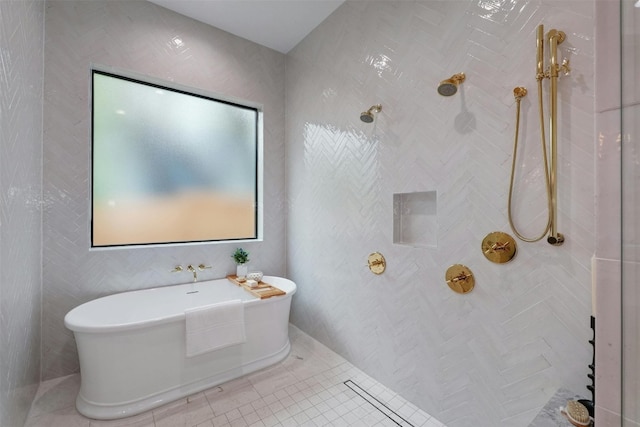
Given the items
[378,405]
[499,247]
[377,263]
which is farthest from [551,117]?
[378,405]

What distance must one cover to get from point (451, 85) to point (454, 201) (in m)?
0.64

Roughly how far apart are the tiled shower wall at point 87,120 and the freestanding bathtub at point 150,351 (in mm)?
248

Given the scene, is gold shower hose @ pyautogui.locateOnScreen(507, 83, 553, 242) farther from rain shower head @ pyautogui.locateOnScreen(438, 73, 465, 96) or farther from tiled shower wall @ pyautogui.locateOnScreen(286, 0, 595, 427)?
rain shower head @ pyautogui.locateOnScreen(438, 73, 465, 96)

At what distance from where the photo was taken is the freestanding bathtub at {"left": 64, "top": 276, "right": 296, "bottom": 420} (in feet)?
5.57

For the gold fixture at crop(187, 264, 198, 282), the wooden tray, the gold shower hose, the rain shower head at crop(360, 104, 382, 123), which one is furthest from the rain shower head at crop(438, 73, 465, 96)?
the gold fixture at crop(187, 264, 198, 282)

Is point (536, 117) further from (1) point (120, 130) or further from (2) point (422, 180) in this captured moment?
(1) point (120, 130)

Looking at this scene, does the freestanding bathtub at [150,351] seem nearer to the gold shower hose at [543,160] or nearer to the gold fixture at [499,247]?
the gold fixture at [499,247]

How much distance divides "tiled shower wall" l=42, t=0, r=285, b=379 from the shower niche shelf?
1.78m

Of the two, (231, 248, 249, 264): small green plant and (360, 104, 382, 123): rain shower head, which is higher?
(360, 104, 382, 123): rain shower head

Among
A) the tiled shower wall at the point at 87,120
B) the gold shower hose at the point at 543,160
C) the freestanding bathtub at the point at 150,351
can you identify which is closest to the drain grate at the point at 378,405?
the freestanding bathtub at the point at 150,351

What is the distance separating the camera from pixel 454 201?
160 cm

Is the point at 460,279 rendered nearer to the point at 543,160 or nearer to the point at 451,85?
the point at 543,160

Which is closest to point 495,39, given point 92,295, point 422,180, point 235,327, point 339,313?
point 422,180

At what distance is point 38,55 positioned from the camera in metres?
1.93
